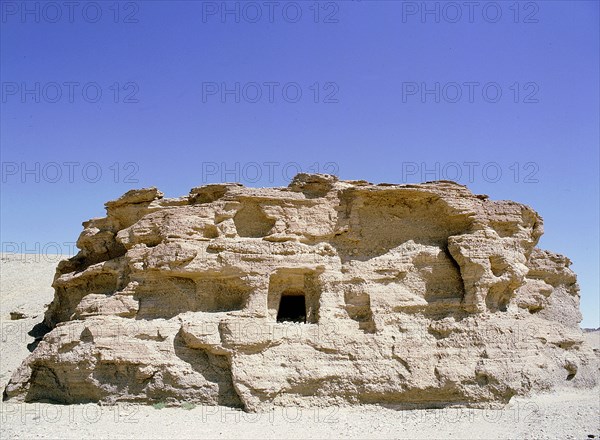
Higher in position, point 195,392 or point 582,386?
point 195,392

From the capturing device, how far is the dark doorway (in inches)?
584

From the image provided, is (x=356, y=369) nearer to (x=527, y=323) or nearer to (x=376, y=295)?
(x=376, y=295)

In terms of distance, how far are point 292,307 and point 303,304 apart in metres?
0.35


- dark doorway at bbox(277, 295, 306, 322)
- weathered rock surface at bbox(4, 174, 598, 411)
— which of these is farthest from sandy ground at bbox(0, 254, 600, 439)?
dark doorway at bbox(277, 295, 306, 322)

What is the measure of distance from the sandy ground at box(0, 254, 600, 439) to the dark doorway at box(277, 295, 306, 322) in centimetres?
336

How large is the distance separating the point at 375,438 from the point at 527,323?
6.36 metres

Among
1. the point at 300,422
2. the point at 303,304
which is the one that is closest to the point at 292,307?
the point at 303,304

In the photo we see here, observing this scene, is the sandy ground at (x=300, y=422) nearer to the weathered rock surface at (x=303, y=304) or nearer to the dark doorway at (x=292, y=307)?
the weathered rock surface at (x=303, y=304)

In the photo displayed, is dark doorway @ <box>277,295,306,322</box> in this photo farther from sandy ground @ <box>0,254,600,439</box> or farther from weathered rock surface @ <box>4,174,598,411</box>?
sandy ground @ <box>0,254,600,439</box>

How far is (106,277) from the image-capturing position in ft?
49.3

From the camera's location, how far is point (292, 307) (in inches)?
598

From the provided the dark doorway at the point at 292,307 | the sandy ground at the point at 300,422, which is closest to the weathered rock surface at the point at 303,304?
the dark doorway at the point at 292,307

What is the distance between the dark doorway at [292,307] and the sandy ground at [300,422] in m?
3.36

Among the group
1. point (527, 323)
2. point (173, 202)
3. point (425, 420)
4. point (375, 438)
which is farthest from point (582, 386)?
point (173, 202)
